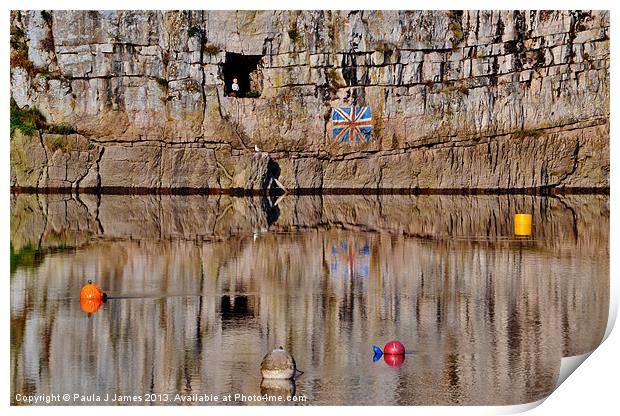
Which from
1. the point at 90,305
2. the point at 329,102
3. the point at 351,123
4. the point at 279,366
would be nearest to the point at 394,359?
the point at 279,366

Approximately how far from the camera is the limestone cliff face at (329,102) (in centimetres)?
3522

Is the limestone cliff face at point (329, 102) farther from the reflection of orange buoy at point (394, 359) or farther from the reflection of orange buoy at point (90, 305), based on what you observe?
the reflection of orange buoy at point (394, 359)

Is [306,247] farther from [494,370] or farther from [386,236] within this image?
[494,370]

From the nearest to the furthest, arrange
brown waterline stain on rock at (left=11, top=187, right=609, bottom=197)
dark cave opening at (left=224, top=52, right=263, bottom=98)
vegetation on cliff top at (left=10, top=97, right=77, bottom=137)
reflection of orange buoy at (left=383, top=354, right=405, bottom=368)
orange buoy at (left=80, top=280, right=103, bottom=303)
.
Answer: reflection of orange buoy at (left=383, top=354, right=405, bottom=368) < orange buoy at (left=80, top=280, right=103, bottom=303) < vegetation on cliff top at (left=10, top=97, right=77, bottom=137) < brown waterline stain on rock at (left=11, top=187, right=609, bottom=197) < dark cave opening at (left=224, top=52, right=263, bottom=98)

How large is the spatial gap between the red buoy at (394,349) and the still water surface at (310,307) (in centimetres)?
22

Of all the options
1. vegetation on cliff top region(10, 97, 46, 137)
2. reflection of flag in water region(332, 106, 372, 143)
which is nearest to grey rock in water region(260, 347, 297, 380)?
vegetation on cliff top region(10, 97, 46, 137)

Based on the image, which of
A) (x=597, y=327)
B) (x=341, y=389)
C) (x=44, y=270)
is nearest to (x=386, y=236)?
(x=44, y=270)

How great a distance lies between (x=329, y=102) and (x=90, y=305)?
1021 inches

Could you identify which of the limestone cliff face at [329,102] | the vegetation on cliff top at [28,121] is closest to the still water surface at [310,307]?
the vegetation on cliff top at [28,121]

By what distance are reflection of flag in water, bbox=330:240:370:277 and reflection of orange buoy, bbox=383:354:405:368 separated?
5609 millimetres

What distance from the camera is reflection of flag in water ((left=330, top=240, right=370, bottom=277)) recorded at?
1694cm

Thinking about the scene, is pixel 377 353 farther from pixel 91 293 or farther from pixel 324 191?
pixel 324 191

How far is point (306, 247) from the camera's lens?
2042 centimetres

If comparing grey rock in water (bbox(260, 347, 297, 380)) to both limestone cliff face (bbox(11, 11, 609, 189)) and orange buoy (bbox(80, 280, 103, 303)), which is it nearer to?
orange buoy (bbox(80, 280, 103, 303))
